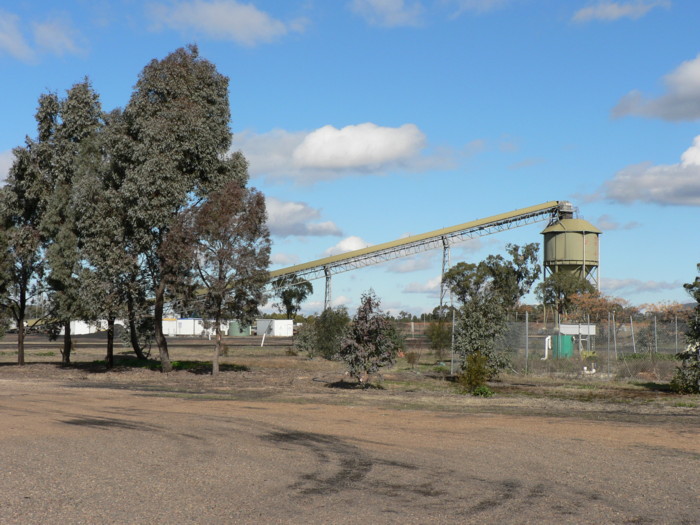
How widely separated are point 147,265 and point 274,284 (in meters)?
35.4

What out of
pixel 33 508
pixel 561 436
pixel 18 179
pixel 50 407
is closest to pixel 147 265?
pixel 18 179

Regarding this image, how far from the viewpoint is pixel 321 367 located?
4653cm

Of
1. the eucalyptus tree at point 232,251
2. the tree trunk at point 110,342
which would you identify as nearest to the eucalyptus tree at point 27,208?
the tree trunk at point 110,342

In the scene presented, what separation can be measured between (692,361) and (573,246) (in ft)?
162

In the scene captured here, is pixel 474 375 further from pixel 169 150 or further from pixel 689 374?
pixel 169 150

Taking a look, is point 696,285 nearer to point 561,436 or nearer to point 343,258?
point 561,436

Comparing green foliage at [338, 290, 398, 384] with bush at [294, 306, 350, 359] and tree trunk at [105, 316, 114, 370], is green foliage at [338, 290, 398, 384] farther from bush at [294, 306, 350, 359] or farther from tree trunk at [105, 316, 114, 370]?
bush at [294, 306, 350, 359]

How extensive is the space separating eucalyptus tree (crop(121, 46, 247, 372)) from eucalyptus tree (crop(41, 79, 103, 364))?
196 inches

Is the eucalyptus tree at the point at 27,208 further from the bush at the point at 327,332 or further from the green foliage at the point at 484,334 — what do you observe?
the green foliage at the point at 484,334

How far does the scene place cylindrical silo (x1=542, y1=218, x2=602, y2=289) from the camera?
76188 mm

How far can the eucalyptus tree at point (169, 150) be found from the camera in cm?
3709

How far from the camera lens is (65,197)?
42406 millimetres

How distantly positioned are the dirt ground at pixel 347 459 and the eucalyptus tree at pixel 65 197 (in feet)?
47.4

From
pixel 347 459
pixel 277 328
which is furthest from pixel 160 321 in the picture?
pixel 277 328
